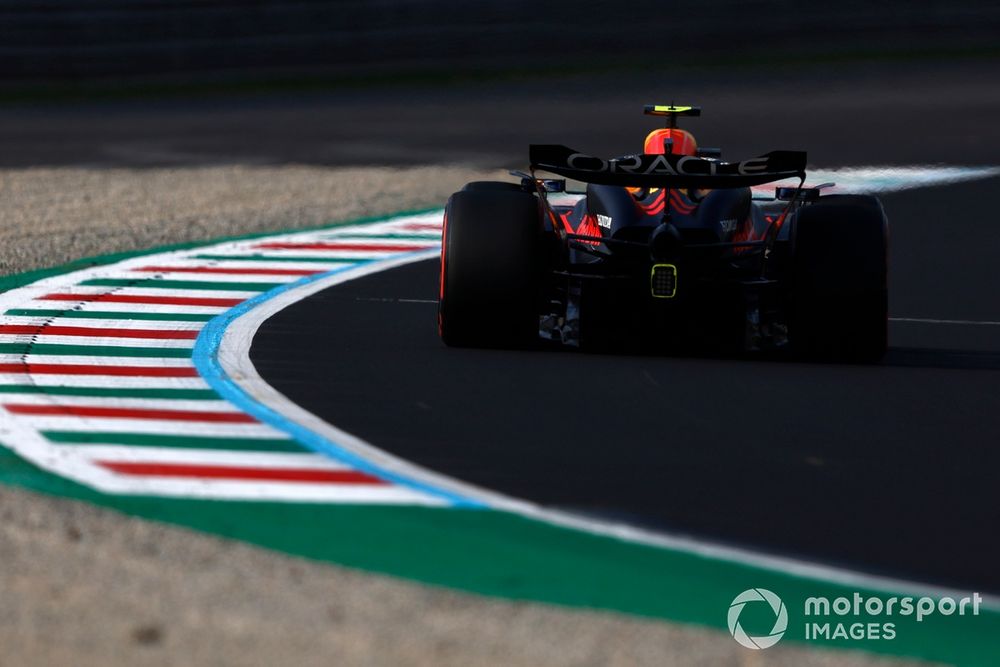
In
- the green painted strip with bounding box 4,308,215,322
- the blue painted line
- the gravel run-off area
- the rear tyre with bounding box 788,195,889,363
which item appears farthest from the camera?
the green painted strip with bounding box 4,308,215,322

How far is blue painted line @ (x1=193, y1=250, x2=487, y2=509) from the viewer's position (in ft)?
22.0

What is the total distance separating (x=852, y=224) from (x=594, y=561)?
3.97 m

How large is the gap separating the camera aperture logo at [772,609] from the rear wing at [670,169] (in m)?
4.02

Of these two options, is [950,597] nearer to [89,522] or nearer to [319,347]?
[89,522]

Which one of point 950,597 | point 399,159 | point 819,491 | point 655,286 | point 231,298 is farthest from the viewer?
point 399,159

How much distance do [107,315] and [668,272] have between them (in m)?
3.58

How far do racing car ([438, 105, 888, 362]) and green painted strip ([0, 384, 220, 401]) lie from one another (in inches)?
62.6

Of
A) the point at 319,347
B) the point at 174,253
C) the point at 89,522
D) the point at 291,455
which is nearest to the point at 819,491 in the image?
the point at 291,455

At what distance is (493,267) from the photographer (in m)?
9.21

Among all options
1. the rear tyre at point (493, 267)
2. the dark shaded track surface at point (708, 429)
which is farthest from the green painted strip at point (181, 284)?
the rear tyre at point (493, 267)

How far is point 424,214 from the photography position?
1572 cm

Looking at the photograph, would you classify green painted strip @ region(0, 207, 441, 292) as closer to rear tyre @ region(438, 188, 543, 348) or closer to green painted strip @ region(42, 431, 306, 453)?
rear tyre @ region(438, 188, 543, 348)

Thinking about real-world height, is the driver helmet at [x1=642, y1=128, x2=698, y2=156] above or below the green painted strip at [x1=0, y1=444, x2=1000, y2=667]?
above

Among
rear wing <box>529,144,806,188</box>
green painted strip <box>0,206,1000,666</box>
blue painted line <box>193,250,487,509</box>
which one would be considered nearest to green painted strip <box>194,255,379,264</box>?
blue painted line <box>193,250,487,509</box>
